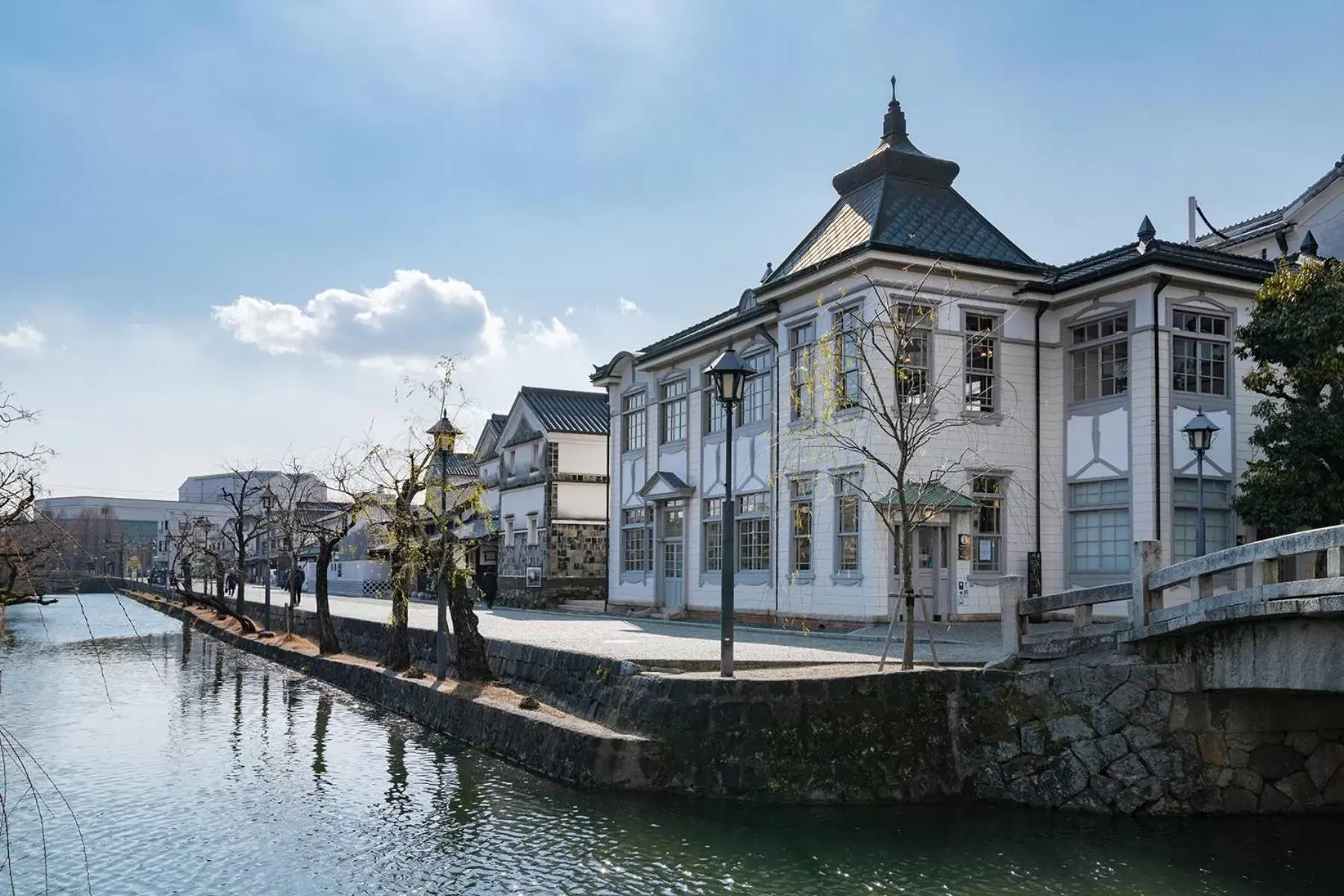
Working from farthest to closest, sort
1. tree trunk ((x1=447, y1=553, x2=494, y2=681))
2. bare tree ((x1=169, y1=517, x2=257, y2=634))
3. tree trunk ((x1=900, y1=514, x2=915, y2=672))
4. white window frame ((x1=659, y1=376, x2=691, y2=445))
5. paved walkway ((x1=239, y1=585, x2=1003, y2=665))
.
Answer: bare tree ((x1=169, y1=517, x2=257, y2=634)), white window frame ((x1=659, y1=376, x2=691, y2=445)), tree trunk ((x1=447, y1=553, x2=494, y2=681)), paved walkway ((x1=239, y1=585, x2=1003, y2=665)), tree trunk ((x1=900, y1=514, x2=915, y2=672))

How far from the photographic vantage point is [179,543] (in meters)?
51.2

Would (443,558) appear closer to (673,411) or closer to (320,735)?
(320,735)

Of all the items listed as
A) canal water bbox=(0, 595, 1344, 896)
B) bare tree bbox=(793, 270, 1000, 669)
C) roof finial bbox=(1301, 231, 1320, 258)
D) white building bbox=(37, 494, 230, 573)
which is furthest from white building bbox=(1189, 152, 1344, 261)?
white building bbox=(37, 494, 230, 573)

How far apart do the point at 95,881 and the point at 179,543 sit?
44.6 m

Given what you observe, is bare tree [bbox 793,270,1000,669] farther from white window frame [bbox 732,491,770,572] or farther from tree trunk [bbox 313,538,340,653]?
tree trunk [bbox 313,538,340,653]

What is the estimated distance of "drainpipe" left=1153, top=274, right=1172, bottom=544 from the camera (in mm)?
20484

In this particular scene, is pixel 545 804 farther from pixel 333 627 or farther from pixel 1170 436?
pixel 333 627

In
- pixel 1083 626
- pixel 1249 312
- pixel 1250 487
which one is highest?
pixel 1249 312

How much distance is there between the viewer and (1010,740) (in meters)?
12.6

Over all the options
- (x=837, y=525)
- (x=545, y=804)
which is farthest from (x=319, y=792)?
(x=837, y=525)

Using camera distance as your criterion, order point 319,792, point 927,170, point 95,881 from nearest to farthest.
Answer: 1. point 95,881
2. point 319,792
3. point 927,170

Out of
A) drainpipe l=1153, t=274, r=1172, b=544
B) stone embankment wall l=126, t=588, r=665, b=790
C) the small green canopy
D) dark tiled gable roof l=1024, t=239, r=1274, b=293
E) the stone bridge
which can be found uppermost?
dark tiled gable roof l=1024, t=239, r=1274, b=293

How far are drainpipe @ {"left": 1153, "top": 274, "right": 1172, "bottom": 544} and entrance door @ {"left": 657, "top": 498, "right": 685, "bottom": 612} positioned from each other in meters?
11.2

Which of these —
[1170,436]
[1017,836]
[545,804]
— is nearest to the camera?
[1017,836]
